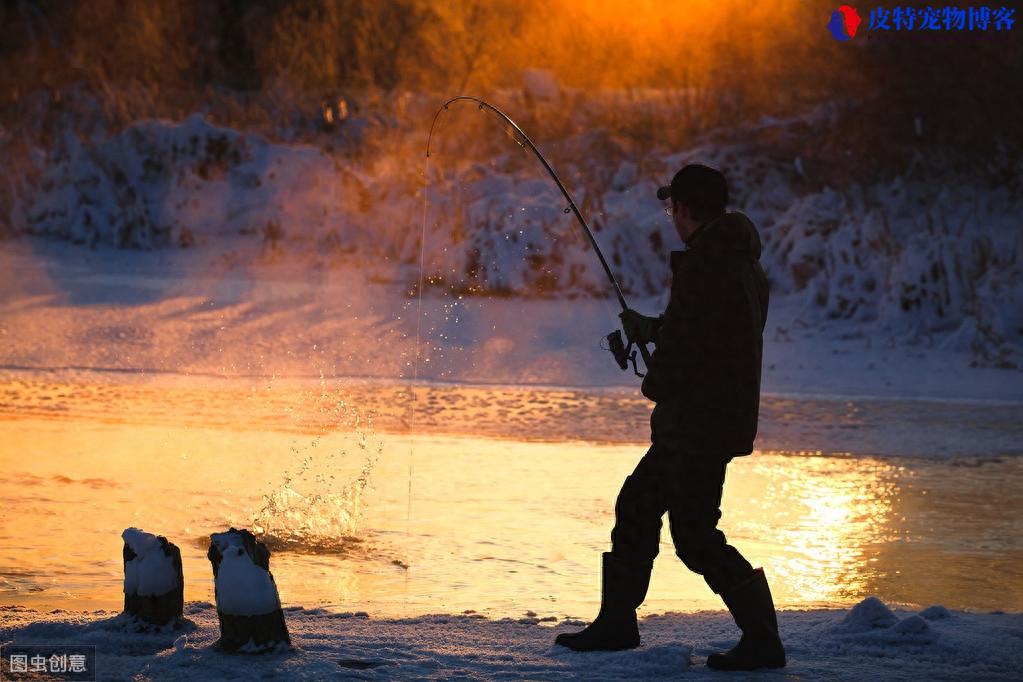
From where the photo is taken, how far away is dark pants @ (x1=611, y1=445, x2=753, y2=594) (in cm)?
407

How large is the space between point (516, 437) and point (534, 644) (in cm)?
392

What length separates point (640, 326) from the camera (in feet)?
13.9

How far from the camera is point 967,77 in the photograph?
17359mm

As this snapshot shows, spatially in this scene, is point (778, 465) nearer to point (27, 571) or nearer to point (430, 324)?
point (27, 571)

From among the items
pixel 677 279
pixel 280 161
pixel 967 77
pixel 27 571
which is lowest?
pixel 27 571

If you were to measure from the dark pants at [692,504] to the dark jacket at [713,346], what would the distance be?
51mm

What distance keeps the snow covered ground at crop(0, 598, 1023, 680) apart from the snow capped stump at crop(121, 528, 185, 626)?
6cm

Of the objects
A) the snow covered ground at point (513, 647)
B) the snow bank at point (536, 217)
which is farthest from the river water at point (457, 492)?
the snow bank at point (536, 217)

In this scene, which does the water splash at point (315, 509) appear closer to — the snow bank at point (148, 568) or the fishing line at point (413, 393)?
the fishing line at point (413, 393)

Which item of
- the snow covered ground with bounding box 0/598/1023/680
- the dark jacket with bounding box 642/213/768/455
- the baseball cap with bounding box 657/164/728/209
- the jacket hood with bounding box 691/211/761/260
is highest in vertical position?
the baseball cap with bounding box 657/164/728/209

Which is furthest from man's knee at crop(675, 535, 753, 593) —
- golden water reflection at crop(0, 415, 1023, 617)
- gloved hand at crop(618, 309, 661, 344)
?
golden water reflection at crop(0, 415, 1023, 617)

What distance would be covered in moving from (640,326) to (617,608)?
0.73 m

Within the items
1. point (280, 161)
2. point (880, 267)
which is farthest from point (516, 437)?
point (280, 161)

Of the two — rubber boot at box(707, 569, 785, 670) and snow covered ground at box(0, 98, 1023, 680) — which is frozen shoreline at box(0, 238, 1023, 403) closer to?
snow covered ground at box(0, 98, 1023, 680)
